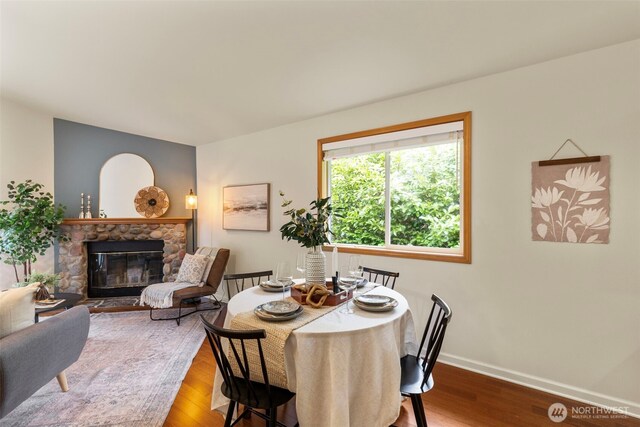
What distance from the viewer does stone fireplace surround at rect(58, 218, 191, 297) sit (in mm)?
3852

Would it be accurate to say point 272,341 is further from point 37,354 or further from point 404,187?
point 404,187

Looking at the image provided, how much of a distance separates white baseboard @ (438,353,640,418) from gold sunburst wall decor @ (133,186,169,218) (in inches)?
171

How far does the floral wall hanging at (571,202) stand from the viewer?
1.96 meters

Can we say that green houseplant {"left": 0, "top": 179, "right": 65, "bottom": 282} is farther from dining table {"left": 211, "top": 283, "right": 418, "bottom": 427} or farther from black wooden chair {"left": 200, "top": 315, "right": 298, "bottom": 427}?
dining table {"left": 211, "top": 283, "right": 418, "bottom": 427}

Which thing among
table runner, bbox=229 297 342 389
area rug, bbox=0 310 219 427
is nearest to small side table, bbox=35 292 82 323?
area rug, bbox=0 310 219 427

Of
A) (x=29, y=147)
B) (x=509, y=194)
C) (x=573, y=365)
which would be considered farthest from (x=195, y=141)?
(x=573, y=365)

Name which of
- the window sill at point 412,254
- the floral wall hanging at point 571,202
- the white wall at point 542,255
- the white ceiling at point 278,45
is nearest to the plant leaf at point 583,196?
the floral wall hanging at point 571,202

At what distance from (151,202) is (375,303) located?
4.11 metres

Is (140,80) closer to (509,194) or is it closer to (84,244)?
(84,244)

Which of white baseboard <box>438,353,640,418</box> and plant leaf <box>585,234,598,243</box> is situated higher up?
plant leaf <box>585,234,598,243</box>

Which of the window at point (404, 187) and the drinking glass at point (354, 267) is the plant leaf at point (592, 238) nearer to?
the window at point (404, 187)

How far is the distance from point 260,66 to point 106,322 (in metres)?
3.50

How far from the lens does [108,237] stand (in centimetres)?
408

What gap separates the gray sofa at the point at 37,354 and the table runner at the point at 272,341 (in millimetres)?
1098
